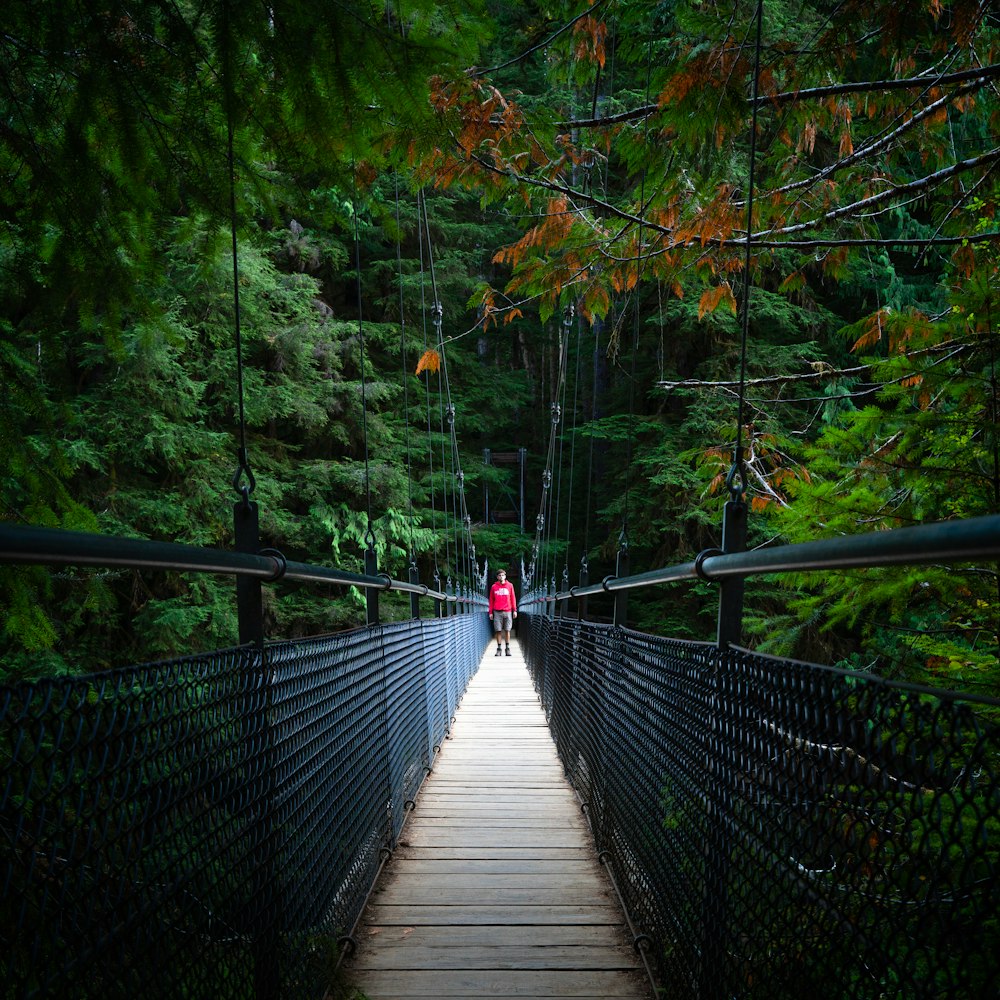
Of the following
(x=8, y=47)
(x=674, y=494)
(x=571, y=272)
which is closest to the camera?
(x=8, y=47)

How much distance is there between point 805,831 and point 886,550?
40cm

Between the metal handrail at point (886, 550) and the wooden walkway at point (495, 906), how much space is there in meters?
1.07

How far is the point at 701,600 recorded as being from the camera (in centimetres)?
1203

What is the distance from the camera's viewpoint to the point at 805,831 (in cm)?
98

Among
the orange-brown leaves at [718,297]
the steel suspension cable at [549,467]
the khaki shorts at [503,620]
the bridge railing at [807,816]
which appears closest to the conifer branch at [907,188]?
the orange-brown leaves at [718,297]

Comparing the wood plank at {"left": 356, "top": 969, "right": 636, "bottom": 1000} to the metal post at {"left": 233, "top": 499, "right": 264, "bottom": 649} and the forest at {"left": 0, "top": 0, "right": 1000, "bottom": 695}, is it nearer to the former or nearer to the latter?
the metal post at {"left": 233, "top": 499, "right": 264, "bottom": 649}

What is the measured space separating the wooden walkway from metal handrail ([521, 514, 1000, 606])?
1.07 meters

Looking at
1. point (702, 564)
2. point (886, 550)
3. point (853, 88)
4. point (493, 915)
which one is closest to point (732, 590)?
point (702, 564)

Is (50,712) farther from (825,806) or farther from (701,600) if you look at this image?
(701,600)

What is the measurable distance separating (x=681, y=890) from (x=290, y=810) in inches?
29.8

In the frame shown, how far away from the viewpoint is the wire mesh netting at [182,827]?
712mm

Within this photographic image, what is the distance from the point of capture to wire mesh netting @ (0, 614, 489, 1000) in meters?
0.71

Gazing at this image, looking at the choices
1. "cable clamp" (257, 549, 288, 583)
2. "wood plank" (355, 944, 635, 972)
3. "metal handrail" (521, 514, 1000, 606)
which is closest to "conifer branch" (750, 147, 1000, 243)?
"metal handrail" (521, 514, 1000, 606)

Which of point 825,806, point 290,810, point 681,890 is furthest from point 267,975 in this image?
point 825,806
